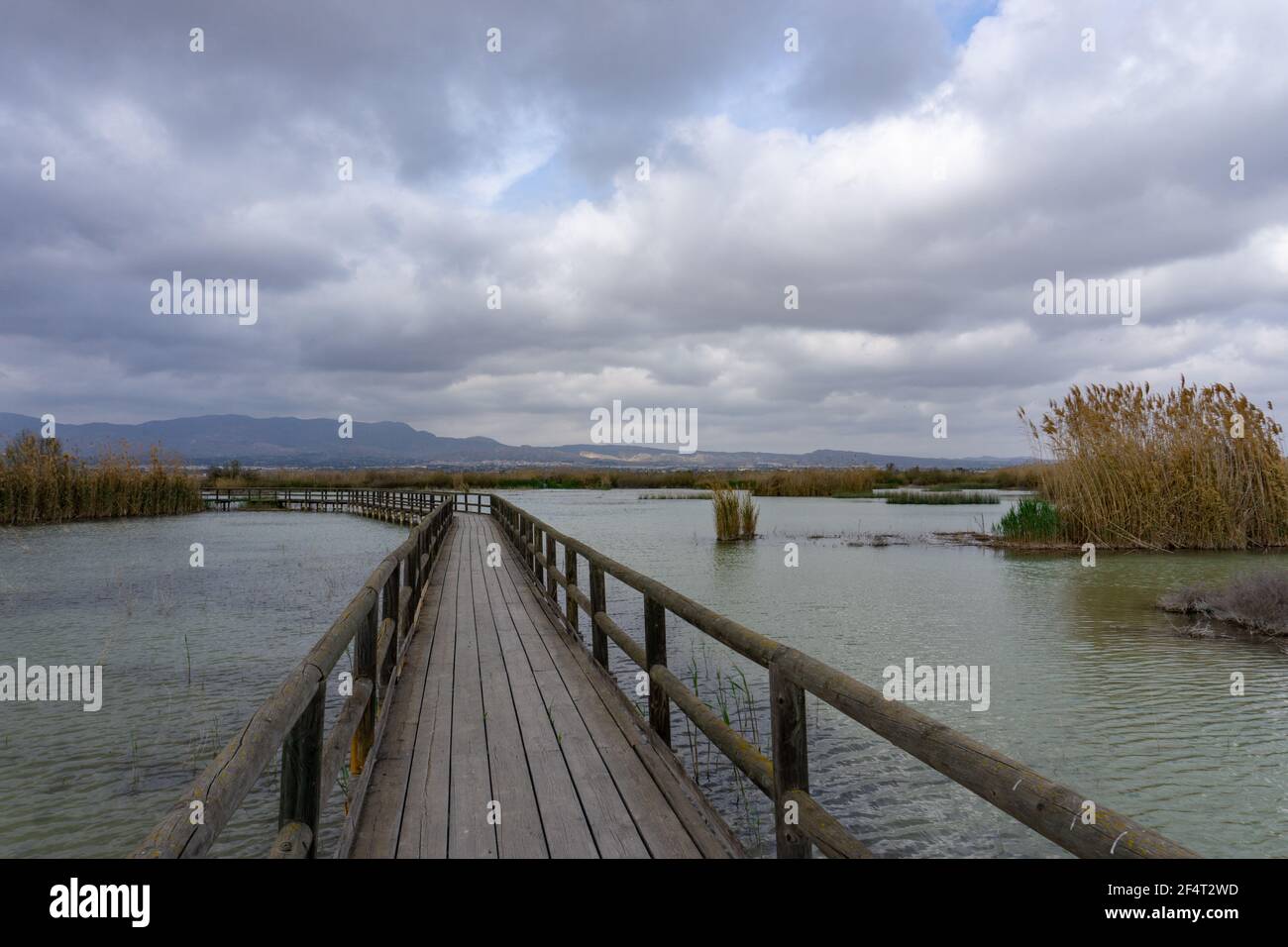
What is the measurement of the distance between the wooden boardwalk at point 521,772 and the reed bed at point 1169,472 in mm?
14169

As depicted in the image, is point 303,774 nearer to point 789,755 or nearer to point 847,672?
point 789,755

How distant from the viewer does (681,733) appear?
6152 mm

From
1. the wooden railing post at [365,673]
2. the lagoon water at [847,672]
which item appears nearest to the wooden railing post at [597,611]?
the lagoon water at [847,672]

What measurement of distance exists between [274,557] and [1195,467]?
Result: 20.7 m

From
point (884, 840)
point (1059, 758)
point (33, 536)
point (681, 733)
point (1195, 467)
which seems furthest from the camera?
point (33, 536)

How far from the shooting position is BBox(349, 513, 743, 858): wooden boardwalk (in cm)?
317

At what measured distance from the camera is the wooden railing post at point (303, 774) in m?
2.59

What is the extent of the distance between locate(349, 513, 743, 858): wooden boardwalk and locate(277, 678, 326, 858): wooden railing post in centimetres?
52

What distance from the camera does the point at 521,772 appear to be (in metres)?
4.00

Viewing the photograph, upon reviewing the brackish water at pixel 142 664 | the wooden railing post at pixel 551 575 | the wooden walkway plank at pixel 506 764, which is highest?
the wooden railing post at pixel 551 575

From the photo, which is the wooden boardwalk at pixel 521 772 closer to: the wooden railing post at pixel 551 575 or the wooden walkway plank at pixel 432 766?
the wooden walkway plank at pixel 432 766
